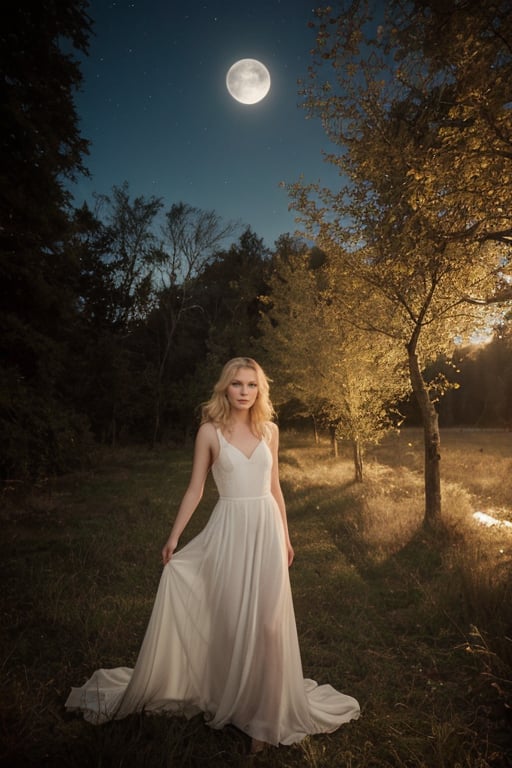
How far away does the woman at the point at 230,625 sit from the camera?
3109 mm

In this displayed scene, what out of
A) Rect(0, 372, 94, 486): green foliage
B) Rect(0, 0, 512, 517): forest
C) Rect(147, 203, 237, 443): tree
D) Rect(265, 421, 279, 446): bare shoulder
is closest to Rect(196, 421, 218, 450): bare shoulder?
Rect(265, 421, 279, 446): bare shoulder

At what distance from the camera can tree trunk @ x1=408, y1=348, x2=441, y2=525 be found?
868 cm

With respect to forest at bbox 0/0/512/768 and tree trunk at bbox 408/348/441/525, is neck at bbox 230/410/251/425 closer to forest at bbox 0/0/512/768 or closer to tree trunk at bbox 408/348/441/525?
forest at bbox 0/0/512/768

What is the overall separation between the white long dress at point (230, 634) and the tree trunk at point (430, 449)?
5.89m

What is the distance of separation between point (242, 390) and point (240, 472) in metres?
0.68

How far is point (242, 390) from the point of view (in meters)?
3.60

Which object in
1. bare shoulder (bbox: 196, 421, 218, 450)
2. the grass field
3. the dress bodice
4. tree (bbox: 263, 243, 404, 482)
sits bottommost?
the grass field

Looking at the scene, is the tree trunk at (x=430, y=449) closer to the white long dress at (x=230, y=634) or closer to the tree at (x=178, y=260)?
the white long dress at (x=230, y=634)

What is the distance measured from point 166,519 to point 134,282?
18.8 metres

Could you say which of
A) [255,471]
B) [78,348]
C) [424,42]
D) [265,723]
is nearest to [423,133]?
[424,42]

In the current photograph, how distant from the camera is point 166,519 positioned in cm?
1013

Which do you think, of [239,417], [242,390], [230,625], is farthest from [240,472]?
[230,625]

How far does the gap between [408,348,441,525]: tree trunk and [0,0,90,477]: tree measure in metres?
8.86

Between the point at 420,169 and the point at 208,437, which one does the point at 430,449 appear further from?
the point at 208,437
